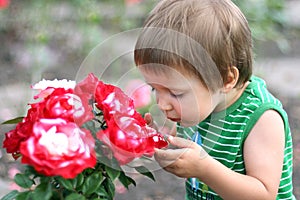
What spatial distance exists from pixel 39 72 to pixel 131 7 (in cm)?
115

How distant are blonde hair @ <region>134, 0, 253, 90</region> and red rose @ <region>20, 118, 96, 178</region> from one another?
38 centimetres

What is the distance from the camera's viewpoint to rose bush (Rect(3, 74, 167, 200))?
5.16ft

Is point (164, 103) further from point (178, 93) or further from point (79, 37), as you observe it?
point (79, 37)

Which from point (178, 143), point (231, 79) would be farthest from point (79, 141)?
point (231, 79)

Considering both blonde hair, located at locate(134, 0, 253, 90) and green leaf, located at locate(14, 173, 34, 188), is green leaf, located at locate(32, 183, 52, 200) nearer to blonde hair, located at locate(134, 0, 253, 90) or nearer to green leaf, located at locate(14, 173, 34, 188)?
green leaf, located at locate(14, 173, 34, 188)

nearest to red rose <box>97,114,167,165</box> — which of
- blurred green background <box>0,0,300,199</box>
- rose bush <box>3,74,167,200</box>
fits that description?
rose bush <box>3,74,167,200</box>

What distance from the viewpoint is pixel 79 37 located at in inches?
179

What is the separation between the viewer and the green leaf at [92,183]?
1.70 metres

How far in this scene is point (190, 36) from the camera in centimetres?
192

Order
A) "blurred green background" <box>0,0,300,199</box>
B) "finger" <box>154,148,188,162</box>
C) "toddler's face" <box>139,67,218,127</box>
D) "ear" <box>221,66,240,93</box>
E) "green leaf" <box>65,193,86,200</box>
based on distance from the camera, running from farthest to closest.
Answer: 1. "blurred green background" <box>0,0,300,199</box>
2. "ear" <box>221,66,240,93</box>
3. "toddler's face" <box>139,67,218,127</box>
4. "finger" <box>154,148,188,162</box>
5. "green leaf" <box>65,193,86,200</box>

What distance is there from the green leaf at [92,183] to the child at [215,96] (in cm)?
17

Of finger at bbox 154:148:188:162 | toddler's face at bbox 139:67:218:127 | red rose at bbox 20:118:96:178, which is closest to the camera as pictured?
red rose at bbox 20:118:96:178

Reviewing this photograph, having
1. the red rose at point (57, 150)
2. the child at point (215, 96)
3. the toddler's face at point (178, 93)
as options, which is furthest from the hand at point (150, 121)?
the red rose at point (57, 150)

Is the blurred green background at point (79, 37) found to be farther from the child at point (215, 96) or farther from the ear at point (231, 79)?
the ear at point (231, 79)
